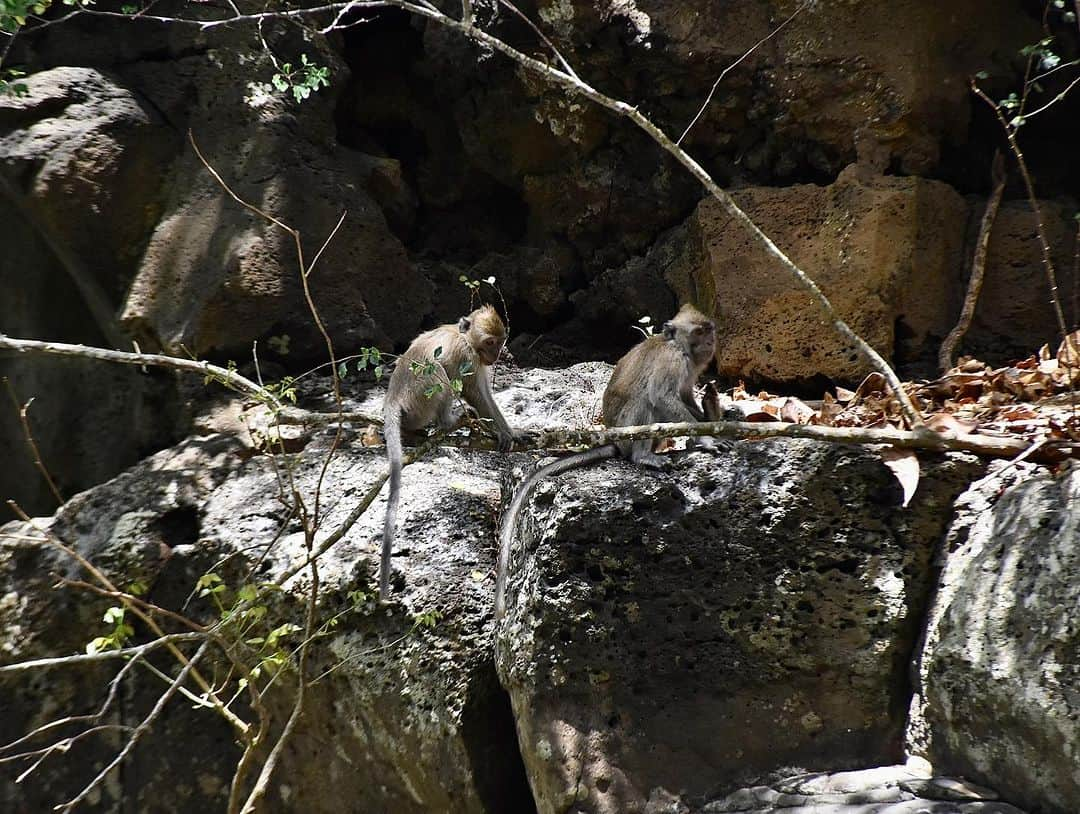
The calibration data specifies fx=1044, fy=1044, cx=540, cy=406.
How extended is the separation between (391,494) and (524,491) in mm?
766

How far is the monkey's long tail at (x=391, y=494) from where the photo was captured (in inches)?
205

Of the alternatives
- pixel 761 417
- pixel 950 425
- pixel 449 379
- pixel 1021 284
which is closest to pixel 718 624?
pixel 950 425

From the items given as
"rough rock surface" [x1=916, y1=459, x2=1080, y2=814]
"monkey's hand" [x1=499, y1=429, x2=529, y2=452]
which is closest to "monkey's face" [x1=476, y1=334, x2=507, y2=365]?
"monkey's hand" [x1=499, y1=429, x2=529, y2=452]

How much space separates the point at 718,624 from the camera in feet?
14.9

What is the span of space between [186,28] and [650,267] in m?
3.98

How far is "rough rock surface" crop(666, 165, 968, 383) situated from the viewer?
7.41 m

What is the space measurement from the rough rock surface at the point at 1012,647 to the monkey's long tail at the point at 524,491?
172 cm

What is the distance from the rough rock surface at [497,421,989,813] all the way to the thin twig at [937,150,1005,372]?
2908mm

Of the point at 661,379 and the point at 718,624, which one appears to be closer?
the point at 718,624

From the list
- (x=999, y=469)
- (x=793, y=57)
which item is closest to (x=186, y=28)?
(x=793, y=57)

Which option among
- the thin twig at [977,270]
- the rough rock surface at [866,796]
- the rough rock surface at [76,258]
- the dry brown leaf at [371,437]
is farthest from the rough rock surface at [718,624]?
the rough rock surface at [76,258]

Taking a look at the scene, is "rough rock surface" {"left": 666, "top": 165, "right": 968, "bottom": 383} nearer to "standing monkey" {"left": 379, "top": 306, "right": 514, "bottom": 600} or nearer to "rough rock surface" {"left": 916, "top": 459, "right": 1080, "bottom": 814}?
"standing monkey" {"left": 379, "top": 306, "right": 514, "bottom": 600}

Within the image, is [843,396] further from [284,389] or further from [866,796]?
[284,389]

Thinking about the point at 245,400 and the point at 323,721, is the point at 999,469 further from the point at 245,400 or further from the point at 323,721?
the point at 245,400
